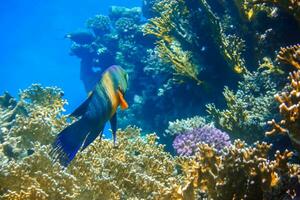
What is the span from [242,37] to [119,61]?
26.8 feet

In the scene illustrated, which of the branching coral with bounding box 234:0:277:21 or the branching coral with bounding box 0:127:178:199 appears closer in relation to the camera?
the branching coral with bounding box 0:127:178:199

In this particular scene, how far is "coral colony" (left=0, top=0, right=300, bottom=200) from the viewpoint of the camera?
9.10 feet

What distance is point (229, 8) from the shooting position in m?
8.17

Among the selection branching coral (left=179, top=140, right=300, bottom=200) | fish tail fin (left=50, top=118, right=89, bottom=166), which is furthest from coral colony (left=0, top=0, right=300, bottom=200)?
fish tail fin (left=50, top=118, right=89, bottom=166)

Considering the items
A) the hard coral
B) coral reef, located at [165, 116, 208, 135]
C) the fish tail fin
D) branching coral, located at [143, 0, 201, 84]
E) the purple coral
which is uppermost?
the hard coral

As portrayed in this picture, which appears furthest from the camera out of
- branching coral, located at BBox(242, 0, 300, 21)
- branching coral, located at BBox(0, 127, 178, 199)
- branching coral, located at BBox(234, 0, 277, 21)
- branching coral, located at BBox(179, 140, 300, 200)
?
branching coral, located at BBox(234, 0, 277, 21)

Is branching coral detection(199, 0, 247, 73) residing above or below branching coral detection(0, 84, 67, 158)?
above

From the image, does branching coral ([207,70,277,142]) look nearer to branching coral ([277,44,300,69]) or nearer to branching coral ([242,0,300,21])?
branching coral ([242,0,300,21])

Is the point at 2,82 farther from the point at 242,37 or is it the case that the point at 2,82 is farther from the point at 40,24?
the point at 242,37

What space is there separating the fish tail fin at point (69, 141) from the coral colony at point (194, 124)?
1.97ft

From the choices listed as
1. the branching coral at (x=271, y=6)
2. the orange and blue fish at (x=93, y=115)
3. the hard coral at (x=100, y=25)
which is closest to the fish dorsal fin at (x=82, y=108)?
the orange and blue fish at (x=93, y=115)

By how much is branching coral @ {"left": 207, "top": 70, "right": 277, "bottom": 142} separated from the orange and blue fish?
10.6ft

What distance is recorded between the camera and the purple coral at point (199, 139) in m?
6.07

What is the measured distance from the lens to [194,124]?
7207 millimetres
